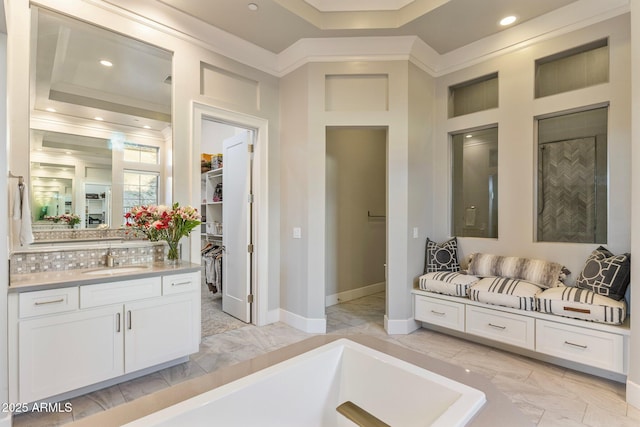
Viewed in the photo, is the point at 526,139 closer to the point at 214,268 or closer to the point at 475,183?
the point at 475,183

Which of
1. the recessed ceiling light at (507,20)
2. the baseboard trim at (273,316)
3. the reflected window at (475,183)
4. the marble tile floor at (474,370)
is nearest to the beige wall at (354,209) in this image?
the baseboard trim at (273,316)

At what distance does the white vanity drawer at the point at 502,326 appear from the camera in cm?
272

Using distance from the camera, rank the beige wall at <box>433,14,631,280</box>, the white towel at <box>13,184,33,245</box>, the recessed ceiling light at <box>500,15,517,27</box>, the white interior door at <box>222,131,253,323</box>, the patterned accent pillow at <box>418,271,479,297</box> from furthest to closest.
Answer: the white interior door at <box>222,131,253,323</box> → the patterned accent pillow at <box>418,271,479,297</box> → the recessed ceiling light at <box>500,15,517,27</box> → the beige wall at <box>433,14,631,280</box> → the white towel at <box>13,184,33,245</box>

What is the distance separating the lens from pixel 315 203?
3494mm

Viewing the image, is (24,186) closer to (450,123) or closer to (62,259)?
(62,259)

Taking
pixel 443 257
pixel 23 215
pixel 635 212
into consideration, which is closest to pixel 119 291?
pixel 23 215

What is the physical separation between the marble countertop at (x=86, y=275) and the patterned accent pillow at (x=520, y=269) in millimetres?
2835

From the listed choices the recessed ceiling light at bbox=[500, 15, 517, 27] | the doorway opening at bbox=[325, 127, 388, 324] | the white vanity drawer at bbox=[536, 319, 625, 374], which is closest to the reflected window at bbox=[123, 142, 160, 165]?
the doorway opening at bbox=[325, 127, 388, 324]

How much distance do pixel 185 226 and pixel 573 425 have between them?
124 inches

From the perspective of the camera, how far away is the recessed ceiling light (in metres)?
3.03

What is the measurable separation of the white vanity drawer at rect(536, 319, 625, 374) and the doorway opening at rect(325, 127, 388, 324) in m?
2.42

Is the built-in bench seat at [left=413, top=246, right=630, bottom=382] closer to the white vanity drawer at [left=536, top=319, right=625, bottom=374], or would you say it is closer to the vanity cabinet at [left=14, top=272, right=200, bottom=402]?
the white vanity drawer at [left=536, top=319, right=625, bottom=374]

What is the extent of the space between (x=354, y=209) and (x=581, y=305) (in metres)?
3.05

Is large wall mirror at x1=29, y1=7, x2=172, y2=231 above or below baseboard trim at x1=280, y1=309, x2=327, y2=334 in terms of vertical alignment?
above
